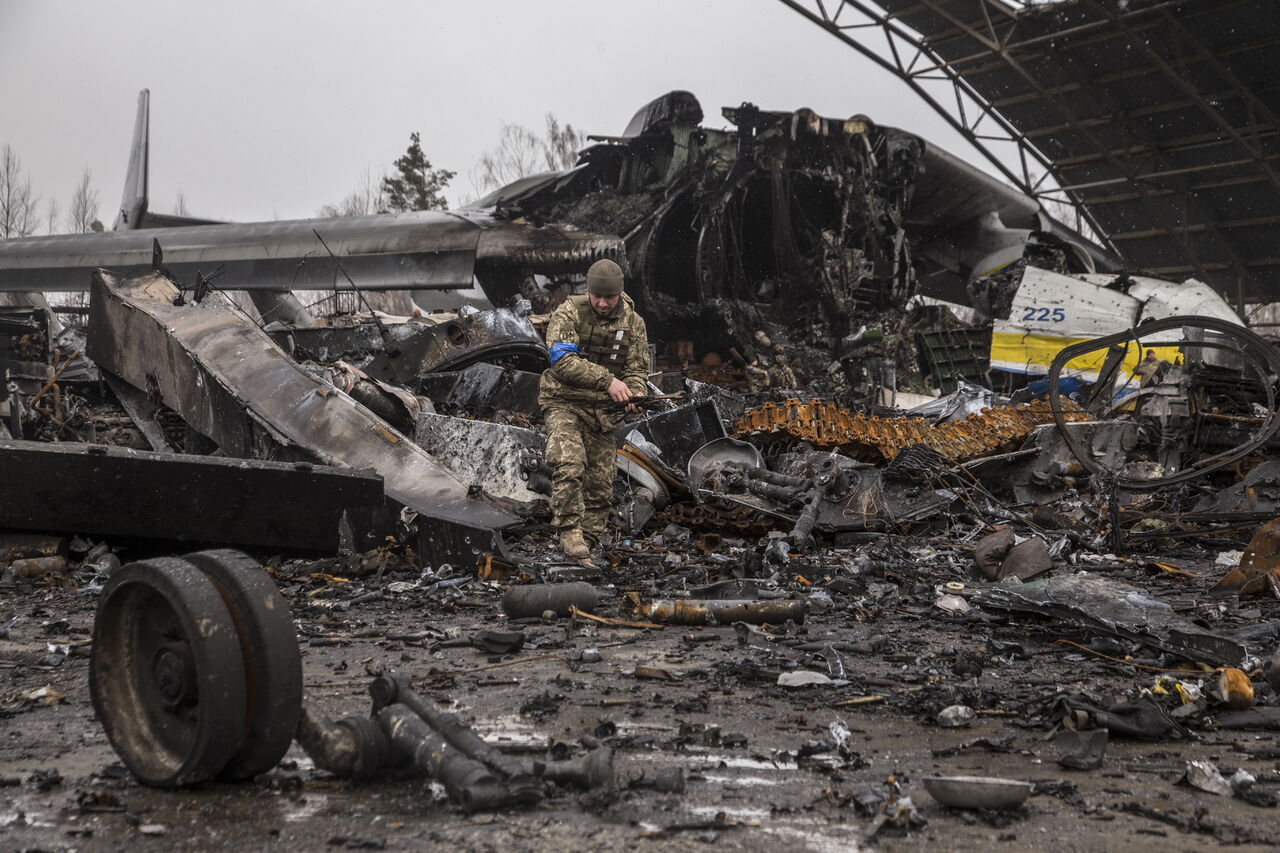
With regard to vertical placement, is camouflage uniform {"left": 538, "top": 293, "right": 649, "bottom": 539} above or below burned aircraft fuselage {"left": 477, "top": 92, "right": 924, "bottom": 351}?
below

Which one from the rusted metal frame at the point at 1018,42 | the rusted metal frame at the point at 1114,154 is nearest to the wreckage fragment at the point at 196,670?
the rusted metal frame at the point at 1018,42

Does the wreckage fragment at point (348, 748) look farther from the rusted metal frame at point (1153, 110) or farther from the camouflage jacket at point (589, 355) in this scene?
the rusted metal frame at point (1153, 110)

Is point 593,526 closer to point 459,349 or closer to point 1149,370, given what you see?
→ point 459,349

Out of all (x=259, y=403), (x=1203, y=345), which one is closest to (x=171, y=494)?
(x=259, y=403)

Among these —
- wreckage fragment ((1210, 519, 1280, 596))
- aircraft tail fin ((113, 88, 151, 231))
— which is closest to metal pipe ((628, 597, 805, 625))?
wreckage fragment ((1210, 519, 1280, 596))

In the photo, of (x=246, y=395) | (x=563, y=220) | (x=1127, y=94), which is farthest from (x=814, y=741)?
(x=1127, y=94)

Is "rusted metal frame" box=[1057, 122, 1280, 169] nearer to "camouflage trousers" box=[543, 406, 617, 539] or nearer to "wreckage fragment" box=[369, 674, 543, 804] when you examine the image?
"camouflage trousers" box=[543, 406, 617, 539]

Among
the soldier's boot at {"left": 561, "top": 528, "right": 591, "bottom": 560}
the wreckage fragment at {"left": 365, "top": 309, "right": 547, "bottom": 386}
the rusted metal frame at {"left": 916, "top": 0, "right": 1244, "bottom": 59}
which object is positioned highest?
the rusted metal frame at {"left": 916, "top": 0, "right": 1244, "bottom": 59}

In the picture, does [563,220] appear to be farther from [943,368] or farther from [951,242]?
[951,242]

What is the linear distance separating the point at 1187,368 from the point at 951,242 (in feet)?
41.6

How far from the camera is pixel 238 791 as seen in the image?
2242 millimetres

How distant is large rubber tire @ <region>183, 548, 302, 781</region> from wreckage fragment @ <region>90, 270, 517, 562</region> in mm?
3416

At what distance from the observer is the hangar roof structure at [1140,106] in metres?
13.8

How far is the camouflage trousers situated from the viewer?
6.10m
